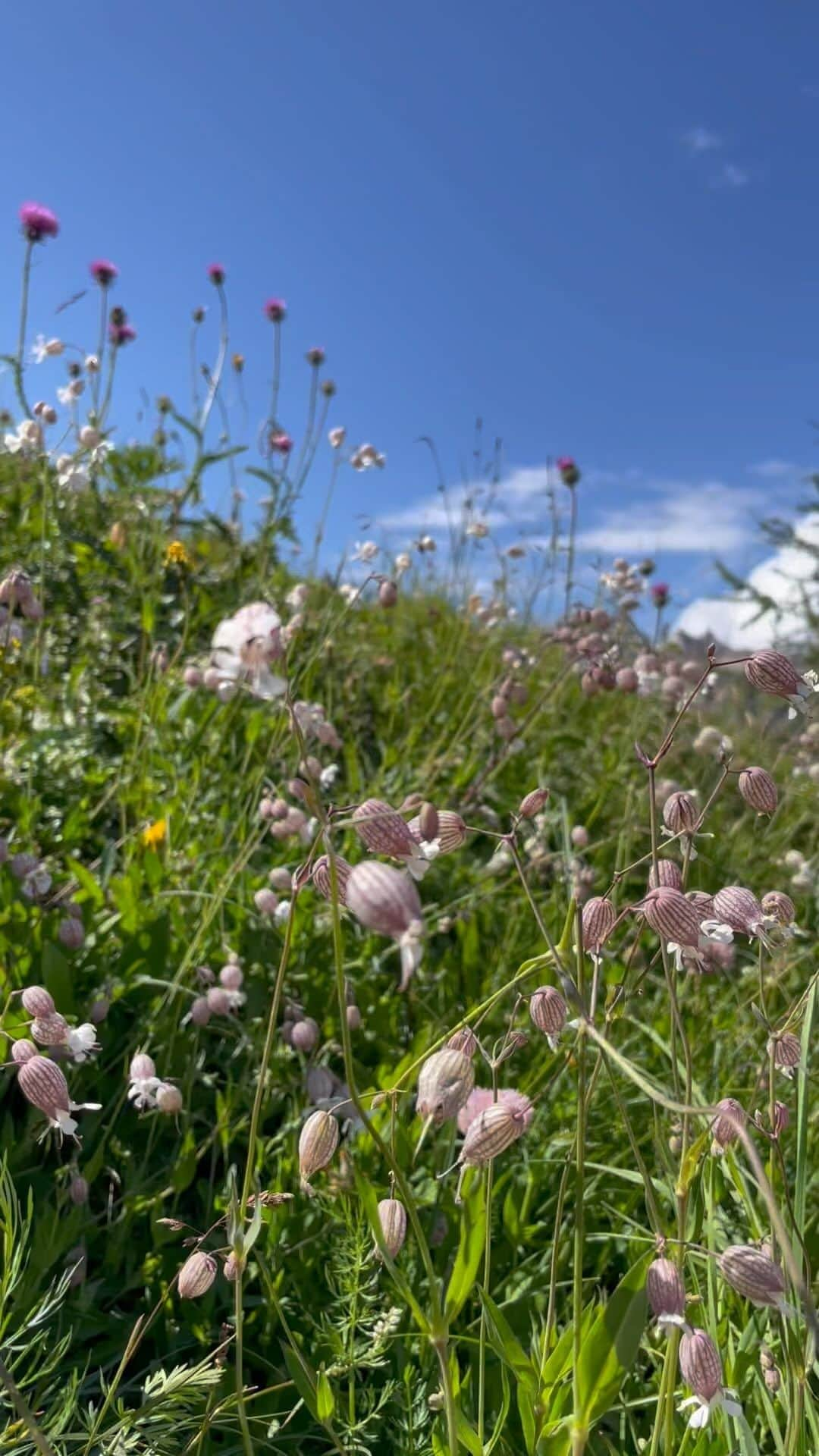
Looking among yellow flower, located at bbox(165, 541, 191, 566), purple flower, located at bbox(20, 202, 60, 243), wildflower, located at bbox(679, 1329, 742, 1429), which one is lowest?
wildflower, located at bbox(679, 1329, 742, 1429)

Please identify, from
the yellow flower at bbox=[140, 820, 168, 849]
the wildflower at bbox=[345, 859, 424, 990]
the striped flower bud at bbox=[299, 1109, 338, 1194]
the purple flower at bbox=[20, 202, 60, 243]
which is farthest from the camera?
the purple flower at bbox=[20, 202, 60, 243]

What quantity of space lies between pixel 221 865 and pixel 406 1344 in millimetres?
1160

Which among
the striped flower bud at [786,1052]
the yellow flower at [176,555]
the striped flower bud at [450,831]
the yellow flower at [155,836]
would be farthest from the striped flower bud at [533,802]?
the yellow flower at [176,555]

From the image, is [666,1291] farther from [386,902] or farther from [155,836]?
[155,836]

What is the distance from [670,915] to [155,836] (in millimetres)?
1599

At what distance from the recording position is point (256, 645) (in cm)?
84

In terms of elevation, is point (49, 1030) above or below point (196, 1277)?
above

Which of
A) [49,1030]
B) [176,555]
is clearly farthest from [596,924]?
[176,555]

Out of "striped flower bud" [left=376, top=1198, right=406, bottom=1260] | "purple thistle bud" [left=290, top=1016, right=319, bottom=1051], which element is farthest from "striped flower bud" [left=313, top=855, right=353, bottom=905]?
"purple thistle bud" [left=290, top=1016, right=319, bottom=1051]

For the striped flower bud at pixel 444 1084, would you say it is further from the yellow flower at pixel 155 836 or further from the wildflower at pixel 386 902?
the yellow flower at pixel 155 836

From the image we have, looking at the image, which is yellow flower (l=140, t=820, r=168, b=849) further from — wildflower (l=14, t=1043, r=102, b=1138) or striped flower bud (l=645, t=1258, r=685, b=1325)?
striped flower bud (l=645, t=1258, r=685, b=1325)

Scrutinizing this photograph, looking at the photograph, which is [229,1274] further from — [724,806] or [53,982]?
[724,806]

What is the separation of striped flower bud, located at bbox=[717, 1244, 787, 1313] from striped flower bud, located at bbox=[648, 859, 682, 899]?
0.30 meters

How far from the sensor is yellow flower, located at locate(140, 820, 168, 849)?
7.49 ft
